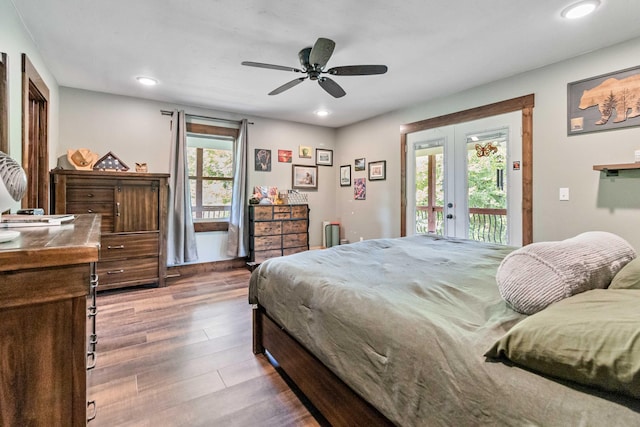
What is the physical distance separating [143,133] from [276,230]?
7.35 ft

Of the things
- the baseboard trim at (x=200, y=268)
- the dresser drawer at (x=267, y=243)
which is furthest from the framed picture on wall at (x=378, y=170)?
the baseboard trim at (x=200, y=268)

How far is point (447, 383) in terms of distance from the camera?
886 mm

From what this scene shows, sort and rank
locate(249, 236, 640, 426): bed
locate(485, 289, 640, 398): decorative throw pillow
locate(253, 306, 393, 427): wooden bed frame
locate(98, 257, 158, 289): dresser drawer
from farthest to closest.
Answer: locate(98, 257, 158, 289): dresser drawer, locate(253, 306, 393, 427): wooden bed frame, locate(249, 236, 640, 426): bed, locate(485, 289, 640, 398): decorative throw pillow

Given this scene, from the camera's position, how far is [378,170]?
494 cm

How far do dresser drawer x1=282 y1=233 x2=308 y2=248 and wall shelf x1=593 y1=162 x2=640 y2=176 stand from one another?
363 cm

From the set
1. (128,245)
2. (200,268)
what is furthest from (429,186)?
(128,245)

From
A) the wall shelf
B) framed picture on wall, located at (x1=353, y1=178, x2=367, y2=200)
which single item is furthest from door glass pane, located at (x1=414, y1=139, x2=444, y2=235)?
the wall shelf

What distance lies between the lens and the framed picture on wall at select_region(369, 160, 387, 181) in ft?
15.9

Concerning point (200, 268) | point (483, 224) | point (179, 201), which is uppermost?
point (179, 201)

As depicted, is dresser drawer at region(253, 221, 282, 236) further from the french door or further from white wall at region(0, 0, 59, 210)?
white wall at region(0, 0, 59, 210)

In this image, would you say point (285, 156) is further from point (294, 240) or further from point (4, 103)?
point (4, 103)

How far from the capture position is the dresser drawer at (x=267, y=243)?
461 centimetres

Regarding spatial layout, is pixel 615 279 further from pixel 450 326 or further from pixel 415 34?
pixel 415 34

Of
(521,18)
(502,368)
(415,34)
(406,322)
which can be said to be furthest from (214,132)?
(502,368)
